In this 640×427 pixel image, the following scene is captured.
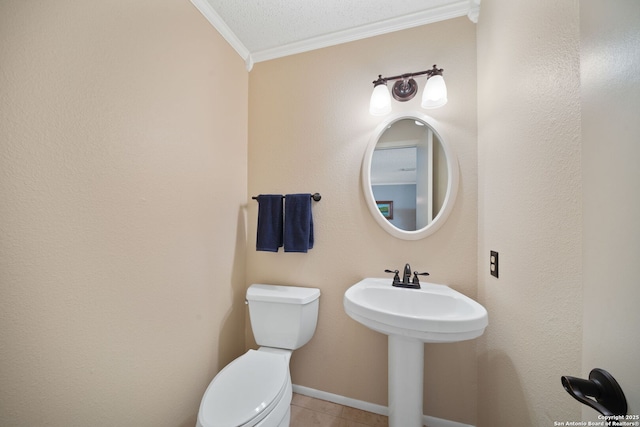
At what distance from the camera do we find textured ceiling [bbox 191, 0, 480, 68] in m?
1.24

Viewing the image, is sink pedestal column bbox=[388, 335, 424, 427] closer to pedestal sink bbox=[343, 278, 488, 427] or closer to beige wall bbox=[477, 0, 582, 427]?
pedestal sink bbox=[343, 278, 488, 427]

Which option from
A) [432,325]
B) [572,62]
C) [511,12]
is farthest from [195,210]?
[511,12]

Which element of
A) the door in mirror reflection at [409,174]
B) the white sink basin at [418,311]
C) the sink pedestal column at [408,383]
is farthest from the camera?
the door in mirror reflection at [409,174]

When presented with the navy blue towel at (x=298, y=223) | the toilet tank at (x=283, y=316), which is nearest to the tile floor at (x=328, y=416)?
the toilet tank at (x=283, y=316)

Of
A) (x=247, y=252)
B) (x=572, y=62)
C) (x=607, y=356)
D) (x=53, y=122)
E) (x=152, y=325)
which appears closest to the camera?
(x=607, y=356)

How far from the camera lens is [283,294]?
1.33 m

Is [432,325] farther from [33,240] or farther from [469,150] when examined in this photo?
[33,240]

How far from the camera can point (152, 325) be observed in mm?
981

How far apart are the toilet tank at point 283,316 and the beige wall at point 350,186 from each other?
0.50 ft

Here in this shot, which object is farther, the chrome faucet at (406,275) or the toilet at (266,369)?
the chrome faucet at (406,275)

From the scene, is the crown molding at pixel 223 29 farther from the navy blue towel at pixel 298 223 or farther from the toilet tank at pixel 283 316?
the toilet tank at pixel 283 316

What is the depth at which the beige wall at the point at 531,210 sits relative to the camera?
0.61 m

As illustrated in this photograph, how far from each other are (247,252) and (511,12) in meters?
1.89

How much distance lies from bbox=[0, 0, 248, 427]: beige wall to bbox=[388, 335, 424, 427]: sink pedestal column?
1057 mm
